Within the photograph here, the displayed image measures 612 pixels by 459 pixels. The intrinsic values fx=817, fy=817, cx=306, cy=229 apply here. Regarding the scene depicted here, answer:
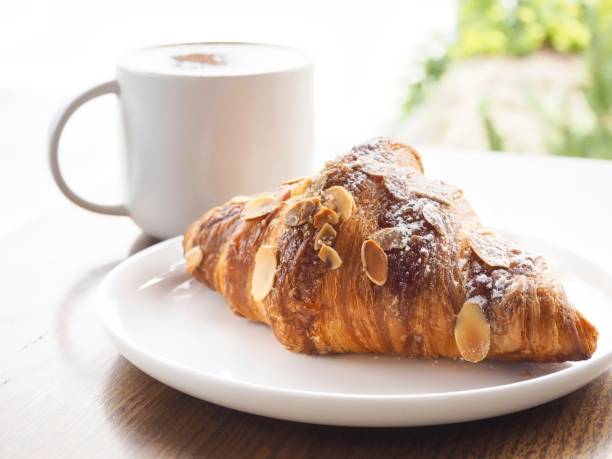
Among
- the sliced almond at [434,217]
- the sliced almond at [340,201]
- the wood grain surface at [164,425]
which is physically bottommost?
the wood grain surface at [164,425]

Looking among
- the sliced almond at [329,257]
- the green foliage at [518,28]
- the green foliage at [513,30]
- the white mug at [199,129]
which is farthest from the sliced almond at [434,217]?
the green foliage at [518,28]

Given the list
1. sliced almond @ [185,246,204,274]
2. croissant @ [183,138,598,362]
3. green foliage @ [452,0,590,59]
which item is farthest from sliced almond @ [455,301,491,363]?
green foliage @ [452,0,590,59]

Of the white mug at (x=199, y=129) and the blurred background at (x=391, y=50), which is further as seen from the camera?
the blurred background at (x=391, y=50)

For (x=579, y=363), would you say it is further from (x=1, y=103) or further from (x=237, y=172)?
(x=1, y=103)

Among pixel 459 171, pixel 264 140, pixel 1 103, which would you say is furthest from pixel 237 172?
pixel 1 103

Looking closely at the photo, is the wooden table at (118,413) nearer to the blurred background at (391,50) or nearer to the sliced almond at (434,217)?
the sliced almond at (434,217)

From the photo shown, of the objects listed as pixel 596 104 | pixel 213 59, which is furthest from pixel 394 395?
pixel 596 104
